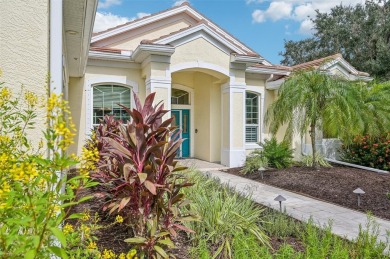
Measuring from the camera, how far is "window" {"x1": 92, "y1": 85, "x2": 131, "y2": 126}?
41.2 feet

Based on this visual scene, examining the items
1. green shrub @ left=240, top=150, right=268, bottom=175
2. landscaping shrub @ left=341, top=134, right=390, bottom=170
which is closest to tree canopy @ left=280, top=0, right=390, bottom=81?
landscaping shrub @ left=341, top=134, right=390, bottom=170

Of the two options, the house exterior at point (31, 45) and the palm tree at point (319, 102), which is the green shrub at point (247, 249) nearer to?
the house exterior at point (31, 45)

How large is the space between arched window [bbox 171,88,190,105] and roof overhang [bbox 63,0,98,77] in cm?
587

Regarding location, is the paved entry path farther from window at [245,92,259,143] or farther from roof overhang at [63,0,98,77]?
window at [245,92,259,143]

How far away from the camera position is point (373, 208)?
7430 mm

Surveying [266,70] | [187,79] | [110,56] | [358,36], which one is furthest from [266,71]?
[358,36]

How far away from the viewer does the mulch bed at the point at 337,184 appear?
7.83 meters

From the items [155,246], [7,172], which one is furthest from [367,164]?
[7,172]

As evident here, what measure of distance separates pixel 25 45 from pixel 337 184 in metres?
9.26

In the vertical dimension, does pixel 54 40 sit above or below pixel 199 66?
below

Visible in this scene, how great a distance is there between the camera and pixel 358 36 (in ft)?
90.8

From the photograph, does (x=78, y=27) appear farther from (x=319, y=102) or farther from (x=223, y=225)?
(x=319, y=102)

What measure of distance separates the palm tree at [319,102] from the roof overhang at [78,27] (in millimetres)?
7200

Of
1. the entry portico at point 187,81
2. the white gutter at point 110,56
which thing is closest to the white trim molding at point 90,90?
the entry portico at point 187,81
